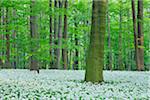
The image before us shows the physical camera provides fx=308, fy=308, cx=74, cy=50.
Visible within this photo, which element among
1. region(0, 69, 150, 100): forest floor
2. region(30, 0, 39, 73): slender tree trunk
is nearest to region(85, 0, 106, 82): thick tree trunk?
region(0, 69, 150, 100): forest floor

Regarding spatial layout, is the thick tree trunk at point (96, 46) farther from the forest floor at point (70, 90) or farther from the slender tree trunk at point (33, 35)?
the slender tree trunk at point (33, 35)

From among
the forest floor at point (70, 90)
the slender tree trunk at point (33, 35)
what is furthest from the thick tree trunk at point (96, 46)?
the slender tree trunk at point (33, 35)

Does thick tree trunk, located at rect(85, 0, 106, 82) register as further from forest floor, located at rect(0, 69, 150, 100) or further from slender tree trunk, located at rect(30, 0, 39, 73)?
slender tree trunk, located at rect(30, 0, 39, 73)

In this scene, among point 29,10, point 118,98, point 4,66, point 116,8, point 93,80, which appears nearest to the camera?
point 118,98

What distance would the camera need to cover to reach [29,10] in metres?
19.4

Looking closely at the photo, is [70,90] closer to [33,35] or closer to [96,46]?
[96,46]

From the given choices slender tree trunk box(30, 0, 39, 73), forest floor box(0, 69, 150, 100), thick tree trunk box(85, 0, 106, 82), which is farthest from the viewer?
slender tree trunk box(30, 0, 39, 73)

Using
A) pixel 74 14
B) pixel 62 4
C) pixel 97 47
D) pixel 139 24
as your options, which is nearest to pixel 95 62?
pixel 97 47

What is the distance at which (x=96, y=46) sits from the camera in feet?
41.7

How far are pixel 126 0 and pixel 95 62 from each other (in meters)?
26.7

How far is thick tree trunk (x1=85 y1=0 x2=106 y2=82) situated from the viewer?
12.6m

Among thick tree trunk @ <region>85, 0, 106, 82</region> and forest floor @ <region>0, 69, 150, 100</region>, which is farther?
thick tree trunk @ <region>85, 0, 106, 82</region>

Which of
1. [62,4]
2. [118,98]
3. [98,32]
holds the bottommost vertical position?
[118,98]

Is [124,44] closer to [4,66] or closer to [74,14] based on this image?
[74,14]
